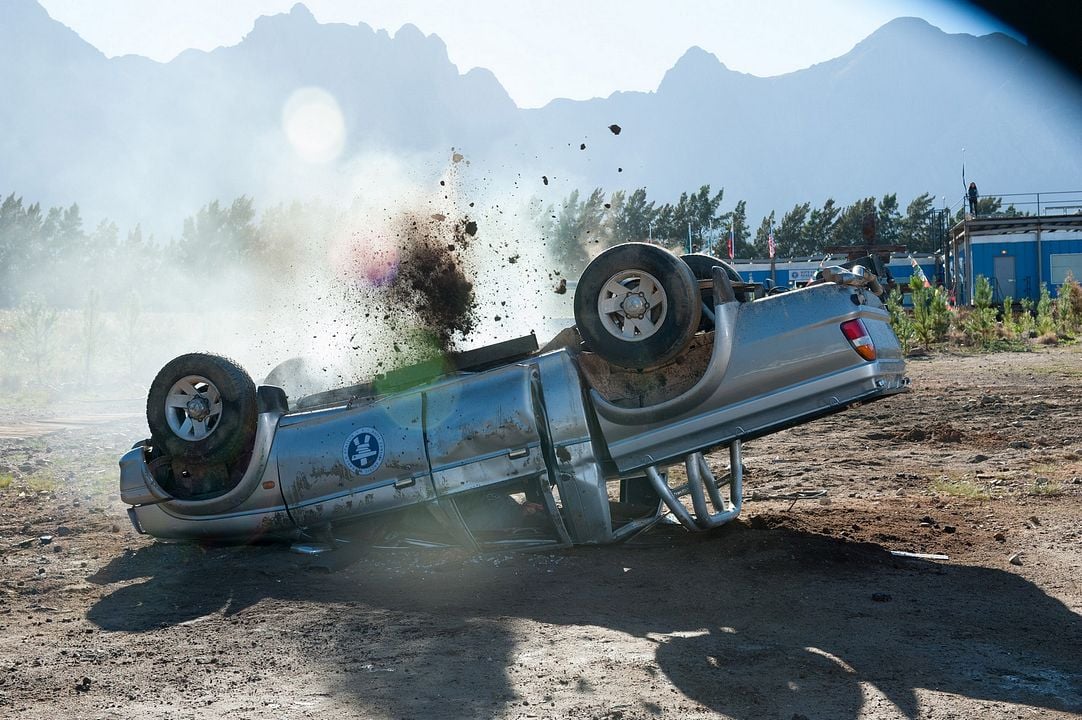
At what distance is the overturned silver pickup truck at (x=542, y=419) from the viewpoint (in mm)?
5883

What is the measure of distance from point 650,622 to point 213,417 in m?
3.28

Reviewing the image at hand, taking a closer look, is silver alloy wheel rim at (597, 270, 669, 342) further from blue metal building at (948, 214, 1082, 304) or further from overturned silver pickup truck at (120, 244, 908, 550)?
blue metal building at (948, 214, 1082, 304)

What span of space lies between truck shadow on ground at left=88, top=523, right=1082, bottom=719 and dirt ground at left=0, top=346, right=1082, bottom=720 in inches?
0.7

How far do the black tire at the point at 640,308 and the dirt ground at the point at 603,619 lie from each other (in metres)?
1.29

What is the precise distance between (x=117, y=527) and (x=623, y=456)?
14.0 feet

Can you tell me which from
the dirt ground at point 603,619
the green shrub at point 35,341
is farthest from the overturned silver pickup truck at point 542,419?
the green shrub at point 35,341

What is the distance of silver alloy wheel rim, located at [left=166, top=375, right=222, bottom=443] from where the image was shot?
659cm

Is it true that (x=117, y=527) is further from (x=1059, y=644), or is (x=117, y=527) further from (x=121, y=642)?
(x=1059, y=644)

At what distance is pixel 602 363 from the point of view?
621 centimetres

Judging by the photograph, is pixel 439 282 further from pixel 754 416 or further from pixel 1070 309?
pixel 1070 309

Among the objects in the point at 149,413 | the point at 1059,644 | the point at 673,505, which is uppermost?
the point at 149,413

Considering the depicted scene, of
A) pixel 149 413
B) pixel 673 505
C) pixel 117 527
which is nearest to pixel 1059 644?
pixel 673 505

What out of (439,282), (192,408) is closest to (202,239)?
(439,282)

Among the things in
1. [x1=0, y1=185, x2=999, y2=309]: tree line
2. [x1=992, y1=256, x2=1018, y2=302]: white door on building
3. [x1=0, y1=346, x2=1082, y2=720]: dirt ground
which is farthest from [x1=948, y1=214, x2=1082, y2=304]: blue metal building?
[x1=0, y1=346, x2=1082, y2=720]: dirt ground
